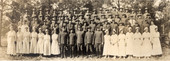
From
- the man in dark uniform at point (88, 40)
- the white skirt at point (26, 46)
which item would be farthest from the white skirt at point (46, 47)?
the man in dark uniform at point (88, 40)

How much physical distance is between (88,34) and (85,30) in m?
0.17

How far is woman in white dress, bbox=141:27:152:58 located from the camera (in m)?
6.85

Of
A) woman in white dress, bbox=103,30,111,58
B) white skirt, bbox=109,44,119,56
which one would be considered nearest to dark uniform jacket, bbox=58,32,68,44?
woman in white dress, bbox=103,30,111,58

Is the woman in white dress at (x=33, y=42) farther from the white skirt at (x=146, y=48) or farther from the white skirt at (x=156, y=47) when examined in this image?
the white skirt at (x=156, y=47)

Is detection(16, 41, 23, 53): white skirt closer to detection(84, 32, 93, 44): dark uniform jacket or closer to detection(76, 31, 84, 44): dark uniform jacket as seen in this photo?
detection(76, 31, 84, 44): dark uniform jacket

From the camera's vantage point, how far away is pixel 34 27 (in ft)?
23.3

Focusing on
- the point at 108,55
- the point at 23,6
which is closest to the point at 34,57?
the point at 23,6

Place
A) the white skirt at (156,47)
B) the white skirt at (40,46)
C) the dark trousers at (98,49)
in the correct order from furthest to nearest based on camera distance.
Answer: the white skirt at (40,46) → the dark trousers at (98,49) → the white skirt at (156,47)

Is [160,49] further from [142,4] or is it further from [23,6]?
[23,6]

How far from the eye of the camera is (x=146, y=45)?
6852mm

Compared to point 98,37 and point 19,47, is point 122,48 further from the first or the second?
point 19,47

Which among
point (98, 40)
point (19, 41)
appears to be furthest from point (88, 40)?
point (19, 41)

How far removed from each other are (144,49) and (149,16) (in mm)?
1072

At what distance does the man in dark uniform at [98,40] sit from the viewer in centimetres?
692
